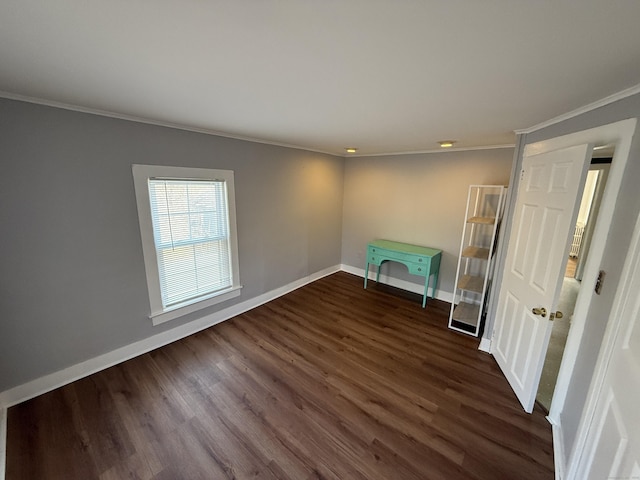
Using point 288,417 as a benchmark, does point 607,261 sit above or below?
above

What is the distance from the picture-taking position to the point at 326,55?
1.02m

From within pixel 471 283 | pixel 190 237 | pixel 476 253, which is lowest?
pixel 471 283

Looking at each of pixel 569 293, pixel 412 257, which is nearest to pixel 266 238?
pixel 412 257

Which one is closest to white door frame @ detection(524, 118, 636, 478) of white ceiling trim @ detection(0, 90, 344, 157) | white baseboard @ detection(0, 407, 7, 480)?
white ceiling trim @ detection(0, 90, 344, 157)

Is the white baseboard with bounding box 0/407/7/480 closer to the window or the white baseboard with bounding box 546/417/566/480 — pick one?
the window

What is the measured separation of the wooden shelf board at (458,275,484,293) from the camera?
2.92m

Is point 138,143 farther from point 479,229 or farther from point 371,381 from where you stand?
point 479,229

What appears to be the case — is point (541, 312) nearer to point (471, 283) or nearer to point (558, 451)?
point (558, 451)

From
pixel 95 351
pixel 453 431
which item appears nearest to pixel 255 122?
pixel 95 351

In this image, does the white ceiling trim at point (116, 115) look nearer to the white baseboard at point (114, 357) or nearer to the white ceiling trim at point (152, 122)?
the white ceiling trim at point (152, 122)

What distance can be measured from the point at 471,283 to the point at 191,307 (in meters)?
3.29

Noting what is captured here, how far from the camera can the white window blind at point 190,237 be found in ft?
7.97

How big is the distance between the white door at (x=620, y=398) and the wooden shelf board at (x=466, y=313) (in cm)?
185

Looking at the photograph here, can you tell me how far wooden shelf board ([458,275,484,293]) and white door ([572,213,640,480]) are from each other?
5.81ft
